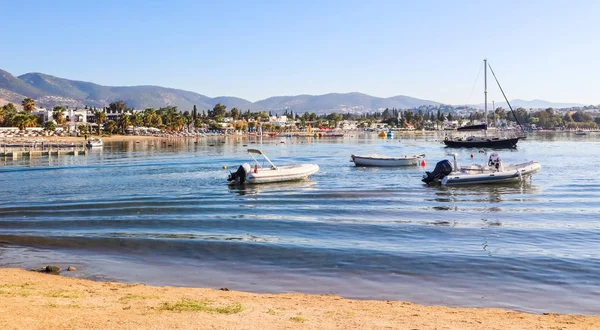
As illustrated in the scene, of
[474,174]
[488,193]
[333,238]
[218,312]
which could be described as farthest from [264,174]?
[218,312]

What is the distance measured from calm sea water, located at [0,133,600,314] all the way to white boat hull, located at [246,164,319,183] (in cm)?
95

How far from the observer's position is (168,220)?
29.9 m

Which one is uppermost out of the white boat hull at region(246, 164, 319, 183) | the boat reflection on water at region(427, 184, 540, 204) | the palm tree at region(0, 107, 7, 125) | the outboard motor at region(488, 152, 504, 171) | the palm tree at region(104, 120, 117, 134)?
the palm tree at region(0, 107, 7, 125)

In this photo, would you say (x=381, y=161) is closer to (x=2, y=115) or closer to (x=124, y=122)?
(x=2, y=115)

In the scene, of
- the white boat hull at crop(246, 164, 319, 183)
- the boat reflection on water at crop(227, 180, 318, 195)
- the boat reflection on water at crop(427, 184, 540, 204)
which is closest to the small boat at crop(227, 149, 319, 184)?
the white boat hull at crop(246, 164, 319, 183)

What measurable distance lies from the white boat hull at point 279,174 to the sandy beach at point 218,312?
31158mm

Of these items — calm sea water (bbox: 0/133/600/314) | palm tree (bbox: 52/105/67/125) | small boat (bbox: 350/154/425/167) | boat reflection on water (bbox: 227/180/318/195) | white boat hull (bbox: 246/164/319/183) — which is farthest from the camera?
palm tree (bbox: 52/105/67/125)

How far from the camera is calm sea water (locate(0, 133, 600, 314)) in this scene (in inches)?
677

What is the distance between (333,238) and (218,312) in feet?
42.8

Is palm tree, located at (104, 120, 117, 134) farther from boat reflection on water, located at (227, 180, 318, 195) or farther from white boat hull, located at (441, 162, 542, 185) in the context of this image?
white boat hull, located at (441, 162, 542, 185)

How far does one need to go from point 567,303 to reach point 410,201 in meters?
22.4

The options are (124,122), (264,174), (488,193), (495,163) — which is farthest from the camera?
(124,122)

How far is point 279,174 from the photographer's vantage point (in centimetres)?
4828

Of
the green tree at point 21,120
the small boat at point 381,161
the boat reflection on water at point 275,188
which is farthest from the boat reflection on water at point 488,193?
the green tree at point 21,120
